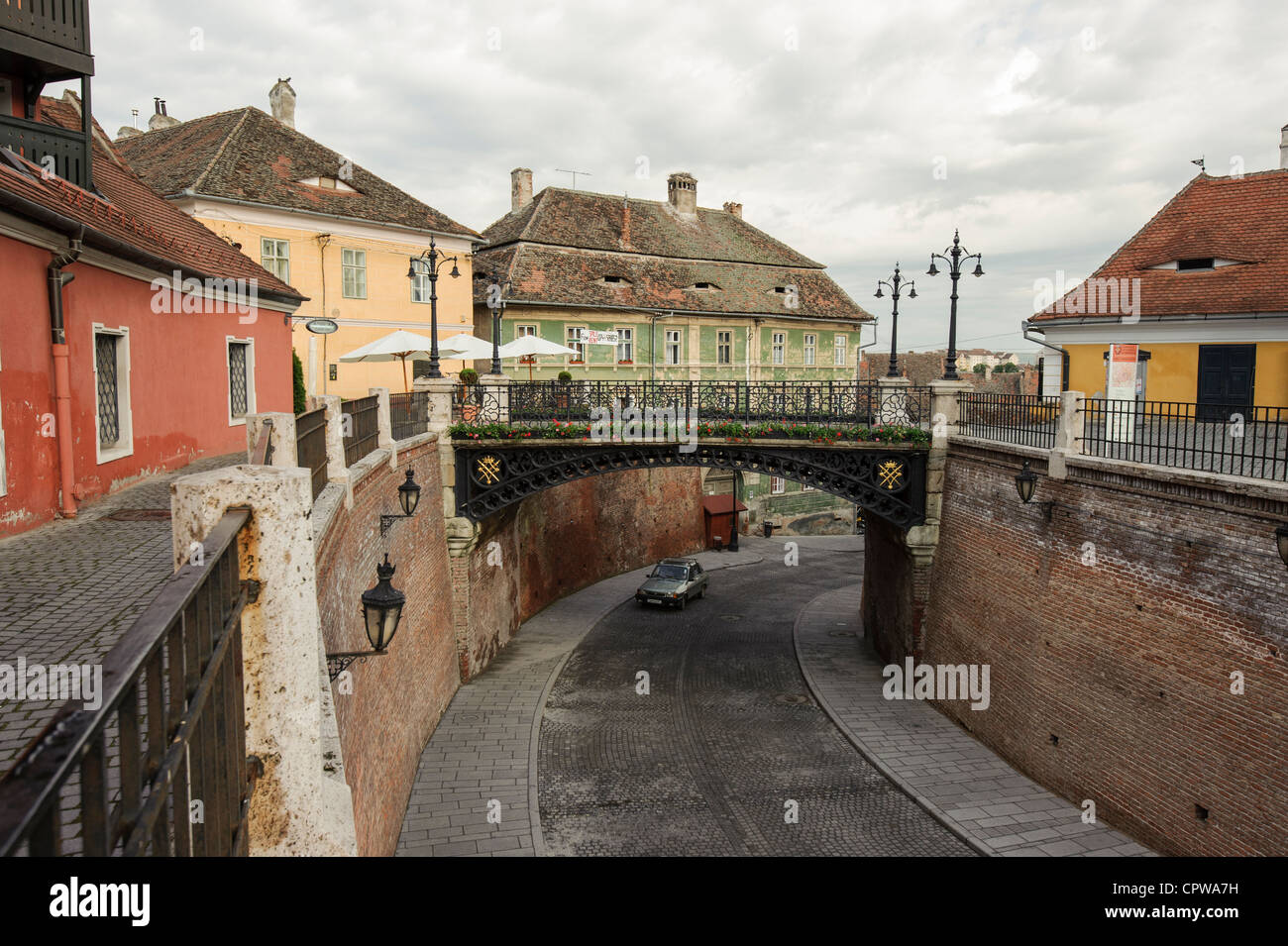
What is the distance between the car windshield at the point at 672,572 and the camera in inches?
1144

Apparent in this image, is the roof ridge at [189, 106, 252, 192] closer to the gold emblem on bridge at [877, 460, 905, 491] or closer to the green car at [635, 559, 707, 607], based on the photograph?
the green car at [635, 559, 707, 607]

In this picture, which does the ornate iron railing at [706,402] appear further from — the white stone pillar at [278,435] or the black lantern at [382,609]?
the white stone pillar at [278,435]

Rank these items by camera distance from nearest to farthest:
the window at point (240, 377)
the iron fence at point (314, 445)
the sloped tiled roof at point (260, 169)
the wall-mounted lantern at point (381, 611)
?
the iron fence at point (314, 445) < the wall-mounted lantern at point (381, 611) < the window at point (240, 377) < the sloped tiled roof at point (260, 169)

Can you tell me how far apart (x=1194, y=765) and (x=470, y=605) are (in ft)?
47.4

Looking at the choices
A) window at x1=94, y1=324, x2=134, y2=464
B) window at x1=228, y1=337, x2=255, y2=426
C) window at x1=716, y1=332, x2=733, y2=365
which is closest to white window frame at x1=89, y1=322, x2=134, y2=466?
window at x1=94, y1=324, x2=134, y2=464

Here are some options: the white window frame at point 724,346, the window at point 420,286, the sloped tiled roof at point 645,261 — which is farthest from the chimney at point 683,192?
the window at point 420,286

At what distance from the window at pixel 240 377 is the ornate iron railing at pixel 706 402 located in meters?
4.45

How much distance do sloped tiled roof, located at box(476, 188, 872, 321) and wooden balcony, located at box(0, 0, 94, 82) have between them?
2216 cm

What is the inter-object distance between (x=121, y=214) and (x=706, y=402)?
12.3 meters

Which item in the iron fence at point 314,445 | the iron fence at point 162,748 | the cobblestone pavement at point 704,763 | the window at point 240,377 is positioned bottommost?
the cobblestone pavement at point 704,763

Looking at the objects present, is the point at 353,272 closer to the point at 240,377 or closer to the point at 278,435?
the point at 240,377

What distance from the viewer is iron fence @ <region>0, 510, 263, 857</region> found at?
1.78 metres

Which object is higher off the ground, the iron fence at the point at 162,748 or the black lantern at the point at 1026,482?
the iron fence at the point at 162,748
